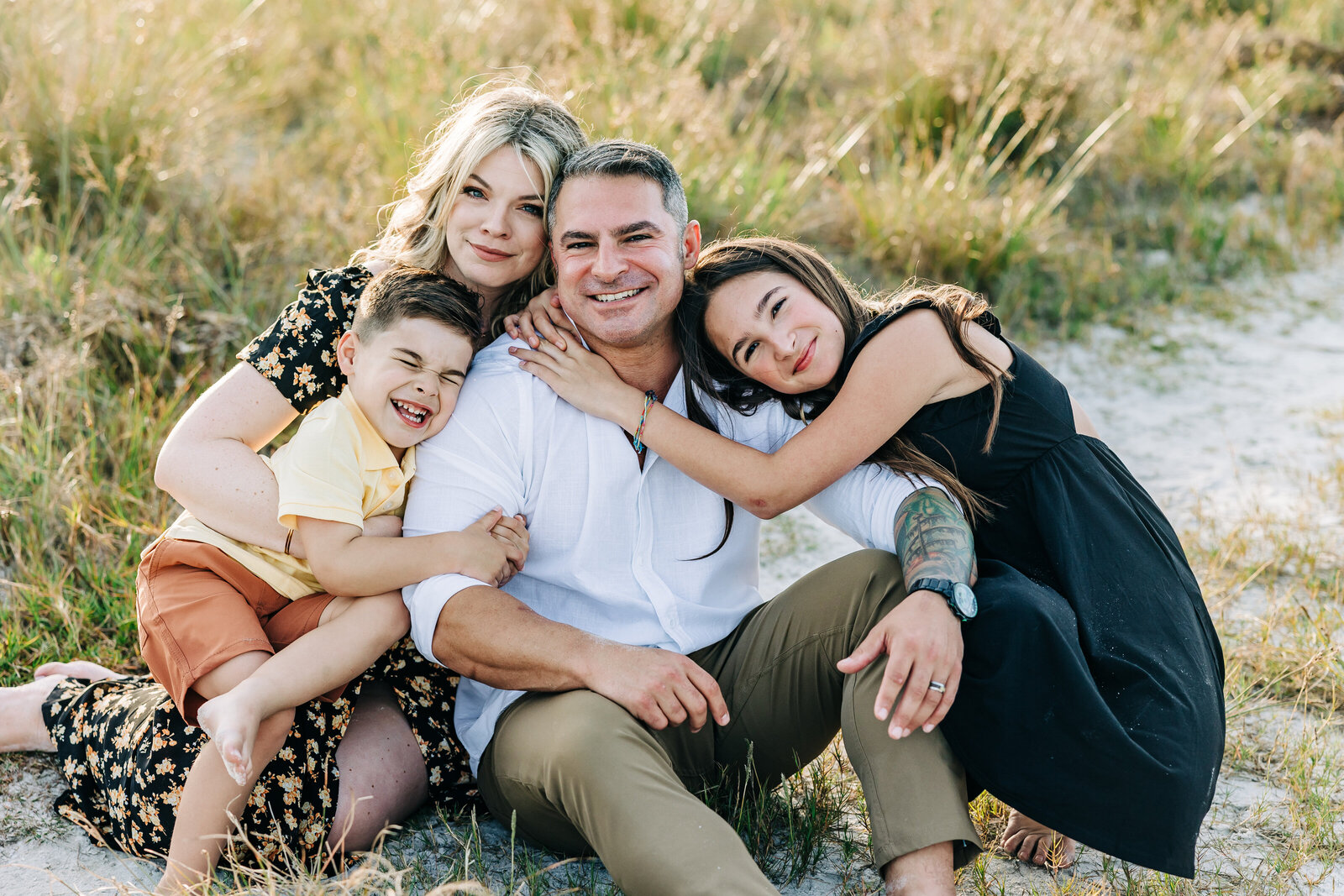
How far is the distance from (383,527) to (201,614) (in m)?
0.46

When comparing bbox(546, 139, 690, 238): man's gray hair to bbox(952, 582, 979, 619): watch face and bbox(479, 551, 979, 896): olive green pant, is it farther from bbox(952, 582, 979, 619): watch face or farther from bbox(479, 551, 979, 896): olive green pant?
bbox(952, 582, 979, 619): watch face

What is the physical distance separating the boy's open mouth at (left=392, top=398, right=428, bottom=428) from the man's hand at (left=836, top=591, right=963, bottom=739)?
1187 mm

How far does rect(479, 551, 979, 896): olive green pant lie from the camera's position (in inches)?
86.6

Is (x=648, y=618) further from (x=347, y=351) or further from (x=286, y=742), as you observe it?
(x=347, y=351)

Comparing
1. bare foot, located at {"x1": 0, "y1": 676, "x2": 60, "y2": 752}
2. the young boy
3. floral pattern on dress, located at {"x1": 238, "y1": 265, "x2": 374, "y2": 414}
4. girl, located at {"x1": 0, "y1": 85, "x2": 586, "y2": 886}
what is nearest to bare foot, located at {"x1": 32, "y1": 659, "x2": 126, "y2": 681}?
girl, located at {"x1": 0, "y1": 85, "x2": 586, "y2": 886}

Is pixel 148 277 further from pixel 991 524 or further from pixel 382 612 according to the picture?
pixel 991 524

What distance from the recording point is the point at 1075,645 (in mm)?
2465

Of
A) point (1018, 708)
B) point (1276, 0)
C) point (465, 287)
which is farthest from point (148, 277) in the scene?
point (1276, 0)

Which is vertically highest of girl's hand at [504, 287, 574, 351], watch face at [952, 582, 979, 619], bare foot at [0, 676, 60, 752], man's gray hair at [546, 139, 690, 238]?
man's gray hair at [546, 139, 690, 238]

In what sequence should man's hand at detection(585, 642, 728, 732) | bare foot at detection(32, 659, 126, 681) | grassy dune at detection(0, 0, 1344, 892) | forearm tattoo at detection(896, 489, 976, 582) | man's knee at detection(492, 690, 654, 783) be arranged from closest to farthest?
1. man's knee at detection(492, 690, 654, 783)
2. man's hand at detection(585, 642, 728, 732)
3. forearm tattoo at detection(896, 489, 976, 582)
4. bare foot at detection(32, 659, 126, 681)
5. grassy dune at detection(0, 0, 1344, 892)

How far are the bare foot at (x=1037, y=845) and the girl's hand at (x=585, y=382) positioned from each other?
139cm

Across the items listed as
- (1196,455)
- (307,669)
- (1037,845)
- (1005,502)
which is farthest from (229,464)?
(1196,455)

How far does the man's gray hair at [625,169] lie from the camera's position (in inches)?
114

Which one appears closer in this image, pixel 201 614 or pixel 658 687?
pixel 658 687
